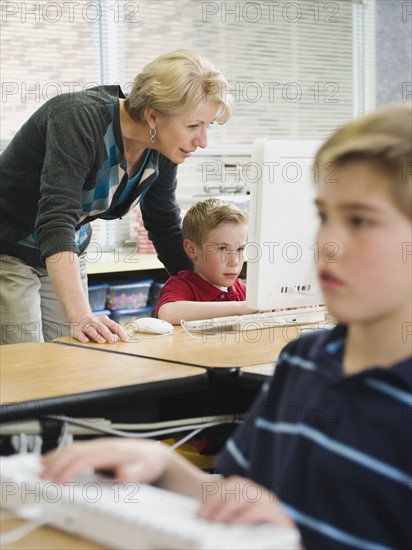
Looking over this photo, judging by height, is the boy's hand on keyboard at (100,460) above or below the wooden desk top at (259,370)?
above

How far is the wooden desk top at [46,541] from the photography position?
76cm

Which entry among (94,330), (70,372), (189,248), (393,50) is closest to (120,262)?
(189,248)

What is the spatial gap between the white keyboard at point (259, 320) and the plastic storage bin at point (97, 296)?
1443mm

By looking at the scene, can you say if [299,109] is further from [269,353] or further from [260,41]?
[269,353]

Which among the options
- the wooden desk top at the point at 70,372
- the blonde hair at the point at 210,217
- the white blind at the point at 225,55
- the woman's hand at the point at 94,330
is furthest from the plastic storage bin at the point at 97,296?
the wooden desk top at the point at 70,372

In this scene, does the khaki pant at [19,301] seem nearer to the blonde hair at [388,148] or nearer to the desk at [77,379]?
the desk at [77,379]

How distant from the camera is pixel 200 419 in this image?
1604 mm

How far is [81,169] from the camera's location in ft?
6.47

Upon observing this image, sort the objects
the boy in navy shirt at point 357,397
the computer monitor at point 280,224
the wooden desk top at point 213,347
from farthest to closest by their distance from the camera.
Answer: the computer monitor at point 280,224, the wooden desk top at point 213,347, the boy in navy shirt at point 357,397

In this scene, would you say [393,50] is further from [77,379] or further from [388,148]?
[388,148]

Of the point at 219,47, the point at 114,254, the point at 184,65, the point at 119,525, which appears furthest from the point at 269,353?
the point at 219,47

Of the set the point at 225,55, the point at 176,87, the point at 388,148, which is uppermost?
the point at 225,55

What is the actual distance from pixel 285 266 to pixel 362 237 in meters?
1.09

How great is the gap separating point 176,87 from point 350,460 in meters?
1.38
